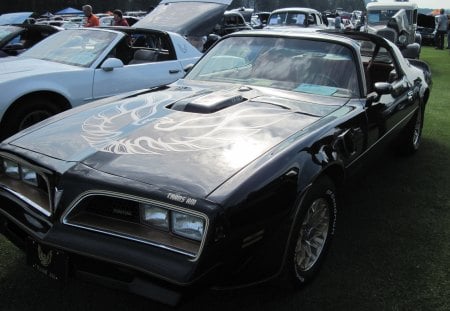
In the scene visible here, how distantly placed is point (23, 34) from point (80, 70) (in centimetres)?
342

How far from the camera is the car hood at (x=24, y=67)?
4.98m

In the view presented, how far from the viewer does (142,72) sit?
5906mm

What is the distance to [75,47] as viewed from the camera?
233 inches

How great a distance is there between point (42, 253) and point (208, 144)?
1029 mm

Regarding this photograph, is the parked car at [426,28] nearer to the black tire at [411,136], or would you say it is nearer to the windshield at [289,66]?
the black tire at [411,136]

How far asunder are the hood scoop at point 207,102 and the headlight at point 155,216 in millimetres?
1055

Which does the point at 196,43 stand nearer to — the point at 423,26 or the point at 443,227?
the point at 443,227

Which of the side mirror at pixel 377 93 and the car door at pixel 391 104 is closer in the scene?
the side mirror at pixel 377 93

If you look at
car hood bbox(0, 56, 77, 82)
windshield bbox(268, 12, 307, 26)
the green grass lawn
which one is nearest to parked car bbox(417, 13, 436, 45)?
windshield bbox(268, 12, 307, 26)

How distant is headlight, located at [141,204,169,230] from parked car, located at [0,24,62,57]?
6.36 meters

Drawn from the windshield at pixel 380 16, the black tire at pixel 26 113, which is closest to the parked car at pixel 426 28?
the windshield at pixel 380 16

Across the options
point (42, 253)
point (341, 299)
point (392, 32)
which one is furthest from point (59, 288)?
point (392, 32)

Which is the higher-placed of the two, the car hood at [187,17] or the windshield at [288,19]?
the car hood at [187,17]

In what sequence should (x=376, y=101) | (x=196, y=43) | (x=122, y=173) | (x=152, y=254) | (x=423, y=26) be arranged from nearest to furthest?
(x=152, y=254) → (x=122, y=173) → (x=376, y=101) → (x=196, y=43) → (x=423, y=26)
